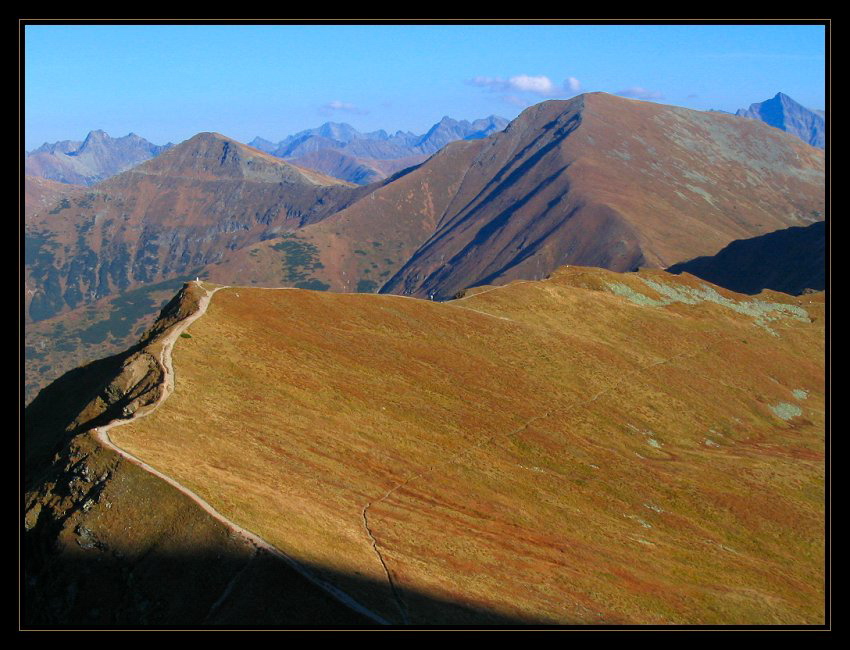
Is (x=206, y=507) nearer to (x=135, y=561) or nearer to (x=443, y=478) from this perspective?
(x=135, y=561)

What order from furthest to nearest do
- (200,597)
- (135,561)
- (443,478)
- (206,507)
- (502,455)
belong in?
(502,455) → (443,478) → (206,507) → (135,561) → (200,597)

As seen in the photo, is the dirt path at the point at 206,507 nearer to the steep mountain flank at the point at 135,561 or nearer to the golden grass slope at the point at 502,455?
the steep mountain flank at the point at 135,561

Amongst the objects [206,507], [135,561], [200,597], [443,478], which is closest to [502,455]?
[443,478]

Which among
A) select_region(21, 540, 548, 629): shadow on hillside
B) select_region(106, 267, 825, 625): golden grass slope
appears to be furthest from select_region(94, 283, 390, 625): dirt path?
select_region(106, 267, 825, 625): golden grass slope

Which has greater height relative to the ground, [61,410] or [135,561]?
[61,410]

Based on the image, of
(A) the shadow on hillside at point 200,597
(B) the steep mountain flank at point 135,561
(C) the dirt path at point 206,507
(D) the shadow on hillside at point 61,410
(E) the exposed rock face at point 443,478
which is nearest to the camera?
(A) the shadow on hillside at point 200,597

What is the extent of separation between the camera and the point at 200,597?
41.1 meters

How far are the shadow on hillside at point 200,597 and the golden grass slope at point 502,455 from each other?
75 cm

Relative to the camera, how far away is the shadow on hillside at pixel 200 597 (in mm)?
39531

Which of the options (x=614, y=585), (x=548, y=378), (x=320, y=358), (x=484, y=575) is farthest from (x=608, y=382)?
(x=484, y=575)

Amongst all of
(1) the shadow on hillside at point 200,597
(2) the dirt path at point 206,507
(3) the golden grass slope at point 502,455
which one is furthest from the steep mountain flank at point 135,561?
(3) the golden grass slope at point 502,455

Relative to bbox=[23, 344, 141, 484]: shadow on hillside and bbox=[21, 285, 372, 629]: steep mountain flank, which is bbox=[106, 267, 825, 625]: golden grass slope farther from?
bbox=[23, 344, 141, 484]: shadow on hillside

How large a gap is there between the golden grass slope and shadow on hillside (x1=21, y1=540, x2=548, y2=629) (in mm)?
749

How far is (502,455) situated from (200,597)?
41.4m
